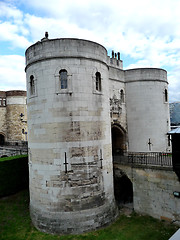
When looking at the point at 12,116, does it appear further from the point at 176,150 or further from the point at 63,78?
the point at 176,150

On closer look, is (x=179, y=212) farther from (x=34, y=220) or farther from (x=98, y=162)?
(x=34, y=220)

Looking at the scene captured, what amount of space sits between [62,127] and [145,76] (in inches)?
436

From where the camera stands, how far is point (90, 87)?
11.9m

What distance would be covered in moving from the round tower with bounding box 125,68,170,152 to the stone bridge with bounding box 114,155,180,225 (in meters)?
4.21

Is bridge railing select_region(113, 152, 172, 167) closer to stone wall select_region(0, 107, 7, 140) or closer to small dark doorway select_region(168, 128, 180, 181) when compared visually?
small dark doorway select_region(168, 128, 180, 181)

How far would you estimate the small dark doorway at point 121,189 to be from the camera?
606 inches

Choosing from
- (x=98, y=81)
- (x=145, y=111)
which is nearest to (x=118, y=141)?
(x=145, y=111)

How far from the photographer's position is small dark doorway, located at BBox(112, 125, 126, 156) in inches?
722

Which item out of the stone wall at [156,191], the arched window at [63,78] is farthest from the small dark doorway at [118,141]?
the arched window at [63,78]

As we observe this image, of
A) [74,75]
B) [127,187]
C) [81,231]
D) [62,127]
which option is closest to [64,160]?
[62,127]

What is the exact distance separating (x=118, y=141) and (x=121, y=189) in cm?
450

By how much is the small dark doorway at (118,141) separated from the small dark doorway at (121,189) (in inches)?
117

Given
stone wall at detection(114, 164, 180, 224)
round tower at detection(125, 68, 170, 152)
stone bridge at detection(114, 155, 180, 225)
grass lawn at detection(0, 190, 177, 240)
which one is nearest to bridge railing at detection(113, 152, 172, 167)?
stone bridge at detection(114, 155, 180, 225)

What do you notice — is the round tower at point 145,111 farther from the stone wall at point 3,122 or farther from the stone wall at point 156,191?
the stone wall at point 3,122
